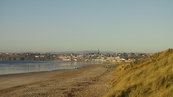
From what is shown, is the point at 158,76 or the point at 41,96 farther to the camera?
the point at 41,96

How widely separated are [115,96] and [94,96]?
5440 mm

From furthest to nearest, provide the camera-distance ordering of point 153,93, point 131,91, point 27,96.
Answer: point 27,96 → point 131,91 → point 153,93

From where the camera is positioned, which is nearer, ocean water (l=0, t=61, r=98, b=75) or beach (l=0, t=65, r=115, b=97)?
beach (l=0, t=65, r=115, b=97)

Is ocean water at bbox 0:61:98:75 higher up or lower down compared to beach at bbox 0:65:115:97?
lower down

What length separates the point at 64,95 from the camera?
19.7m

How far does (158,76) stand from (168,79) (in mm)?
701

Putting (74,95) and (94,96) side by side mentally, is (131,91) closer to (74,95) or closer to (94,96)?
(94,96)

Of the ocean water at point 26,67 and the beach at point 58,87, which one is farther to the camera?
the ocean water at point 26,67

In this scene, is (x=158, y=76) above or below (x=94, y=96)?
above

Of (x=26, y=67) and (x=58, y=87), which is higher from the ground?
(x=58, y=87)

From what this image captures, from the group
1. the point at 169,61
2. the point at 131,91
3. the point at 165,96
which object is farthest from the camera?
the point at 169,61

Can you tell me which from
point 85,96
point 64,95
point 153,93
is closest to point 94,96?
point 85,96

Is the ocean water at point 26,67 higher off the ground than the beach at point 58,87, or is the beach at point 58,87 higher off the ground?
the beach at point 58,87

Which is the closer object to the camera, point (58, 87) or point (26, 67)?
point (58, 87)
